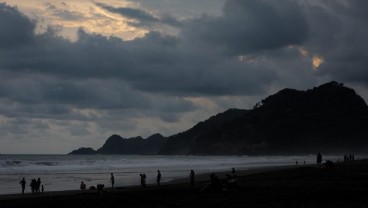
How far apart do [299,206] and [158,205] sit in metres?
6.64

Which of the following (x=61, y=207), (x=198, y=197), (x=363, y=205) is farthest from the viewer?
(x=198, y=197)

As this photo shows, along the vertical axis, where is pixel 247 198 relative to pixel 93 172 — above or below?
below

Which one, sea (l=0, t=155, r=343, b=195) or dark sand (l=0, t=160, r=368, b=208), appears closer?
dark sand (l=0, t=160, r=368, b=208)

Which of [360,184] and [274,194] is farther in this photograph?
[360,184]

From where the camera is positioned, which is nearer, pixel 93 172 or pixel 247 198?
pixel 247 198

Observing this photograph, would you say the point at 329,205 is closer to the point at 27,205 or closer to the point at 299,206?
the point at 299,206

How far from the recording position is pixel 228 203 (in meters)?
24.4

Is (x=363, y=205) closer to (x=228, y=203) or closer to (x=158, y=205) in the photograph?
(x=228, y=203)

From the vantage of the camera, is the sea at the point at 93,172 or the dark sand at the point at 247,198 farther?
the sea at the point at 93,172

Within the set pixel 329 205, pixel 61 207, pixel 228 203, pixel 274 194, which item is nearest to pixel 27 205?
pixel 61 207

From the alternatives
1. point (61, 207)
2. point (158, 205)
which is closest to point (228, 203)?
point (158, 205)

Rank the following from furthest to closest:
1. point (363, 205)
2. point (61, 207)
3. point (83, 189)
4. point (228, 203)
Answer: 1. point (83, 189)
2. point (61, 207)
3. point (228, 203)
4. point (363, 205)

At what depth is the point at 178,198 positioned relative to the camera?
1097 inches

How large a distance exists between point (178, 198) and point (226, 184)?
390cm
